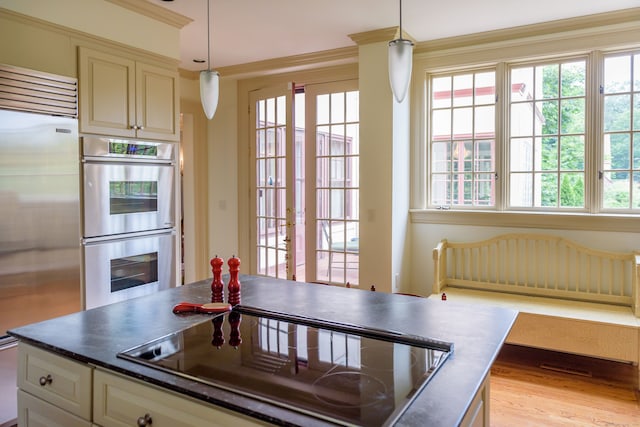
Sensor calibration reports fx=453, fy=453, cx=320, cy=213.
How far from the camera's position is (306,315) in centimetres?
173

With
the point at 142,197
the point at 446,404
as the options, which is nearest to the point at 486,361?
the point at 446,404

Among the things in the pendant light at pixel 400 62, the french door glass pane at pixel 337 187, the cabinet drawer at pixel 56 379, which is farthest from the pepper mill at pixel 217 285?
the french door glass pane at pixel 337 187

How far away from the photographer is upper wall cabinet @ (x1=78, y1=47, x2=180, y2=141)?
2834 mm

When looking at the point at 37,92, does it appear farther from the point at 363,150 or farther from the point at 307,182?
the point at 307,182

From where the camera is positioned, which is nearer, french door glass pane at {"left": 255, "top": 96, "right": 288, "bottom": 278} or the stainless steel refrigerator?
the stainless steel refrigerator

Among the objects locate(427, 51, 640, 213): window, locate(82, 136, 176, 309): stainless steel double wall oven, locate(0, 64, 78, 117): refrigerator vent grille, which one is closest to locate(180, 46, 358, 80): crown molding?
locate(427, 51, 640, 213): window

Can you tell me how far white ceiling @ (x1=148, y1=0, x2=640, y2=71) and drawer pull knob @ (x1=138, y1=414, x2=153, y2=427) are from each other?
2.76 metres

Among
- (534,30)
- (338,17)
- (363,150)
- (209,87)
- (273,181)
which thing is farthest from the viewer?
(273,181)

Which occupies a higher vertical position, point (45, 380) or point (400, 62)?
point (400, 62)

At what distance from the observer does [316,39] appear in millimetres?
3953

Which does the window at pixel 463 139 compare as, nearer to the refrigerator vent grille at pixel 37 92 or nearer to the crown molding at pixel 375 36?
the crown molding at pixel 375 36

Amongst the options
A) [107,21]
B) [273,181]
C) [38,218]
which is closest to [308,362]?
[38,218]

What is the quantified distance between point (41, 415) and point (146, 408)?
1.78 feet

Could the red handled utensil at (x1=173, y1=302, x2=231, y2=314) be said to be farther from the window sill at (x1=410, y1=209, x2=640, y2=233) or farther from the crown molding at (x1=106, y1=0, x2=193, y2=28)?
the window sill at (x1=410, y1=209, x2=640, y2=233)
